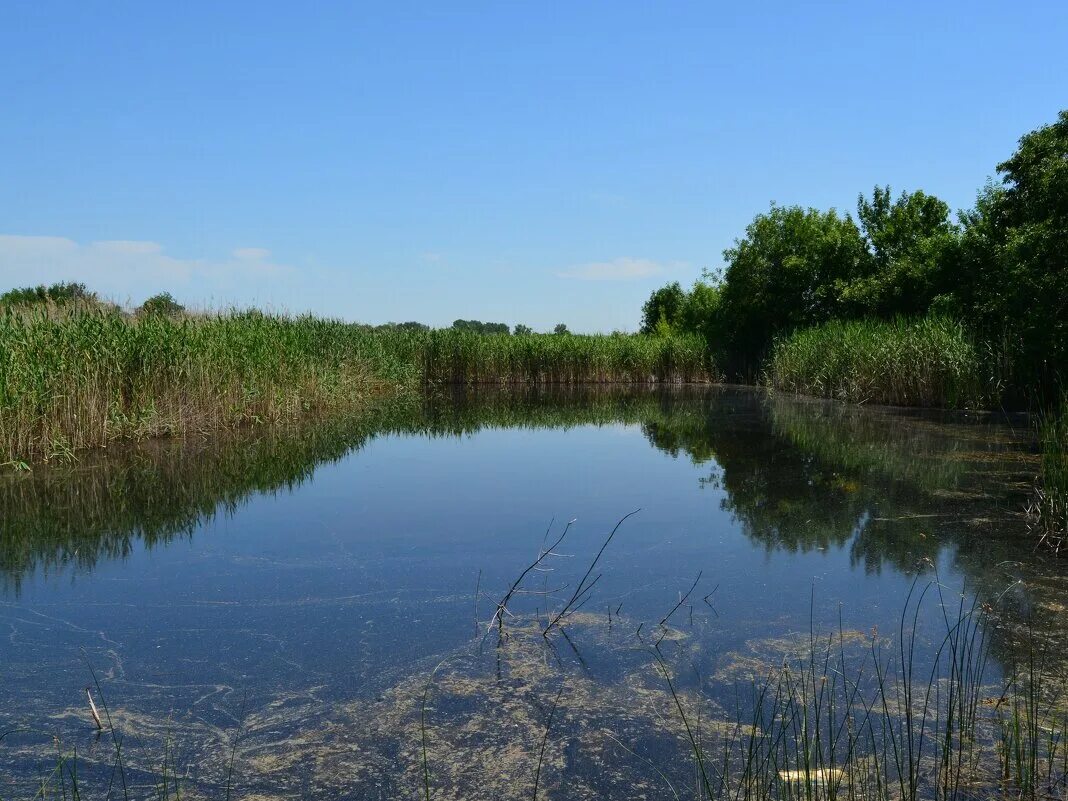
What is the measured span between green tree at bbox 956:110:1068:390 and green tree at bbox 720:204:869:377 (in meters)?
8.53

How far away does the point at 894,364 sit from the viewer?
57.9 feet

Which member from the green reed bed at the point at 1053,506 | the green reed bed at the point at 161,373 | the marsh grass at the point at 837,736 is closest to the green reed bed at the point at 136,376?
the green reed bed at the point at 161,373

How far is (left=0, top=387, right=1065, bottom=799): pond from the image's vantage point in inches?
122

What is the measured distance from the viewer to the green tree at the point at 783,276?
1040 inches

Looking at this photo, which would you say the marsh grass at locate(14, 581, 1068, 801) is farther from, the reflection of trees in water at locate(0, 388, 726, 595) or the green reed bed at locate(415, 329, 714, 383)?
the green reed bed at locate(415, 329, 714, 383)

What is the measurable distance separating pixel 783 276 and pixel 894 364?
10.6 m

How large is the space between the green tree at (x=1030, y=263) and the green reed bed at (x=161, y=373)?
1234 cm

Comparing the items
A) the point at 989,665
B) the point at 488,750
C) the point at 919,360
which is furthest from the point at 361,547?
the point at 919,360

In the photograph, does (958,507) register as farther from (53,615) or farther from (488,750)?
(53,615)

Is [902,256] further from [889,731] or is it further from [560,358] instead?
[889,731]

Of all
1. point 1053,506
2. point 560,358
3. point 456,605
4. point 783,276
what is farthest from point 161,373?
point 783,276

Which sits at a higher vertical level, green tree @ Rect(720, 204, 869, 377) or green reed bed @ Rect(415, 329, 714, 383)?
green tree @ Rect(720, 204, 869, 377)

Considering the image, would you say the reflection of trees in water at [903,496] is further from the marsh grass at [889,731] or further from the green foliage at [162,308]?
the green foliage at [162,308]

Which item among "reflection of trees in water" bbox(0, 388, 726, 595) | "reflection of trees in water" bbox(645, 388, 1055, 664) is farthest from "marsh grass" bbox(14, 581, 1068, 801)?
"reflection of trees in water" bbox(0, 388, 726, 595)
